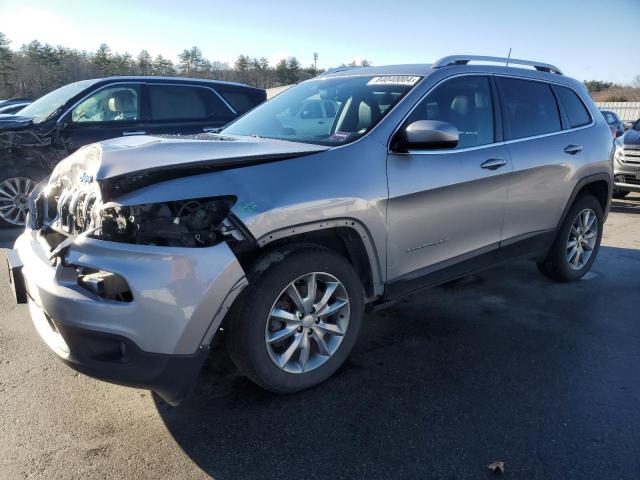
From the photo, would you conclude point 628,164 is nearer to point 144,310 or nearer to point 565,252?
point 565,252

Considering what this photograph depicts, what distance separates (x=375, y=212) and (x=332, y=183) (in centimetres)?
34

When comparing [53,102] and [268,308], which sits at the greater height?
[53,102]

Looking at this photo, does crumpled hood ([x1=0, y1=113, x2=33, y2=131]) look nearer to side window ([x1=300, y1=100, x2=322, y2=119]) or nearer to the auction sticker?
side window ([x1=300, y1=100, x2=322, y2=119])

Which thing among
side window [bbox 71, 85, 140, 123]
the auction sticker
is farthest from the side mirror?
side window [bbox 71, 85, 140, 123]

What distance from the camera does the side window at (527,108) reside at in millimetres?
3887

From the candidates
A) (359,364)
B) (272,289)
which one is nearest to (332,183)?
(272,289)

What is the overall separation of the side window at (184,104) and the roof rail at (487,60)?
4.58 meters

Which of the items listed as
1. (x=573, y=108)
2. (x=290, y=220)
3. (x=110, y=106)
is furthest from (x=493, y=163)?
(x=110, y=106)

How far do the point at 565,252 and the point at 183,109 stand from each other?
543 cm

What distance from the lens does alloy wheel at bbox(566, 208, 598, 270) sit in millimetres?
4723

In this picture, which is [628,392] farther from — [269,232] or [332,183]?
[269,232]

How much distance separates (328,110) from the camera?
140 inches

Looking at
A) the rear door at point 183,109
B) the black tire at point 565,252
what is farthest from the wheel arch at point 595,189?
the rear door at point 183,109

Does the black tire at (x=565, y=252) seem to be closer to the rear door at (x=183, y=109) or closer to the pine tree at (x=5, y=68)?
the rear door at (x=183, y=109)
